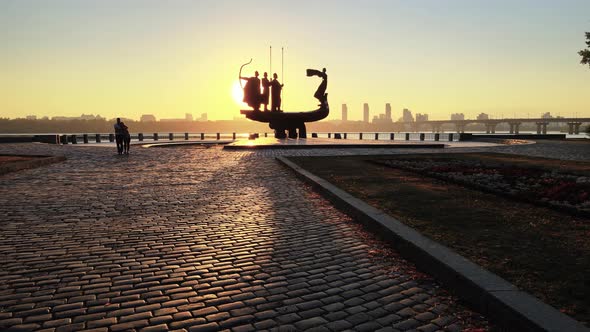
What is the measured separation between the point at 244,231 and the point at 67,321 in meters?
3.07

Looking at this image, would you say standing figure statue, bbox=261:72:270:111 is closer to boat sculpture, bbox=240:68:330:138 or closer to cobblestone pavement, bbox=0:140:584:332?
boat sculpture, bbox=240:68:330:138

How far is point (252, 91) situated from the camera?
3294cm

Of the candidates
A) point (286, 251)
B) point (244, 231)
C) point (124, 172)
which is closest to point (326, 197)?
point (244, 231)

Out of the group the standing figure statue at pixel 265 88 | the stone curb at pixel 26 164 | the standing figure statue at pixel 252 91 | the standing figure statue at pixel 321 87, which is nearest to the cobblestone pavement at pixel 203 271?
the stone curb at pixel 26 164

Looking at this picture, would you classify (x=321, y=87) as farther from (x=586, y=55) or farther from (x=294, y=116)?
(x=586, y=55)

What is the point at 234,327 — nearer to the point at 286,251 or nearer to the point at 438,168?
the point at 286,251

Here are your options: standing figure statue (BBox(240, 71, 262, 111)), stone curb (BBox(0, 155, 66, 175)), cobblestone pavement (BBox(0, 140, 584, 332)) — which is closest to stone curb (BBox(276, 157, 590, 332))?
cobblestone pavement (BBox(0, 140, 584, 332))

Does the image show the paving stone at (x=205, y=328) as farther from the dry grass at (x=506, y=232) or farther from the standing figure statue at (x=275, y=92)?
the standing figure statue at (x=275, y=92)

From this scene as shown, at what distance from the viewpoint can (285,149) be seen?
2562cm

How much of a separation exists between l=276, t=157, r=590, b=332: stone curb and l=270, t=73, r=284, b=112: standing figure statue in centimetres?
2895

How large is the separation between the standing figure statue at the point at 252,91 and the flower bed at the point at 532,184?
2152 cm

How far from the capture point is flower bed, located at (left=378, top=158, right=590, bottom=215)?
732 centimetres

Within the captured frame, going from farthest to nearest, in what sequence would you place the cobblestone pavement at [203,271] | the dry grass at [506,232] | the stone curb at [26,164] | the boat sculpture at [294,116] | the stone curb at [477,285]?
the boat sculpture at [294,116] < the stone curb at [26,164] < the dry grass at [506,232] < the cobblestone pavement at [203,271] < the stone curb at [477,285]

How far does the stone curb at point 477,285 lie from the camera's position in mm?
2918
